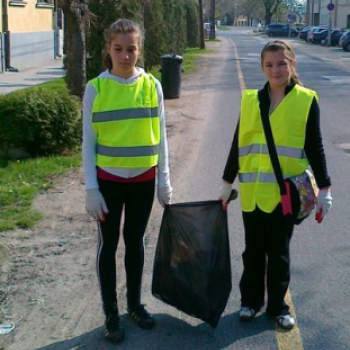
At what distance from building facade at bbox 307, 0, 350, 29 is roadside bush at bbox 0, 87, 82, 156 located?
5694 centimetres

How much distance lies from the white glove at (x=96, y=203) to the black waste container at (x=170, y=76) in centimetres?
1258

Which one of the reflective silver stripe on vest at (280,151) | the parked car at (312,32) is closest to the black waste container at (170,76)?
Result: the reflective silver stripe on vest at (280,151)

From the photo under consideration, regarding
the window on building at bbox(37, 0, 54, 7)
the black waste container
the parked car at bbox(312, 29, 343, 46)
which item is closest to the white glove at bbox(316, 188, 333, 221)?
the black waste container

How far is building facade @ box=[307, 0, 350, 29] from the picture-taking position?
77.1 meters

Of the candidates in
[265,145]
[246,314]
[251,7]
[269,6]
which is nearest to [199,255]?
[246,314]

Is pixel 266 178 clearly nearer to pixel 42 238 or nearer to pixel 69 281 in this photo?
pixel 69 281

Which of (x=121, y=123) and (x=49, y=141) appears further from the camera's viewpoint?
(x=49, y=141)

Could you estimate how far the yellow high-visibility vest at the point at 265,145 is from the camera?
3.62 m

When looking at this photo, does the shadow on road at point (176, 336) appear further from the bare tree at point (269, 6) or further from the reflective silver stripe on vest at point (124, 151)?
the bare tree at point (269, 6)

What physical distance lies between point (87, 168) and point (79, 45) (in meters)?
6.77

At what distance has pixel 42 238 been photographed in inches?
217

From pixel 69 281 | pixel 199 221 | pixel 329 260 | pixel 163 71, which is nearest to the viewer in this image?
pixel 199 221

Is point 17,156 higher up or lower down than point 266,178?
lower down

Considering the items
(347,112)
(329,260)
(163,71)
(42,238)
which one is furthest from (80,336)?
(163,71)
